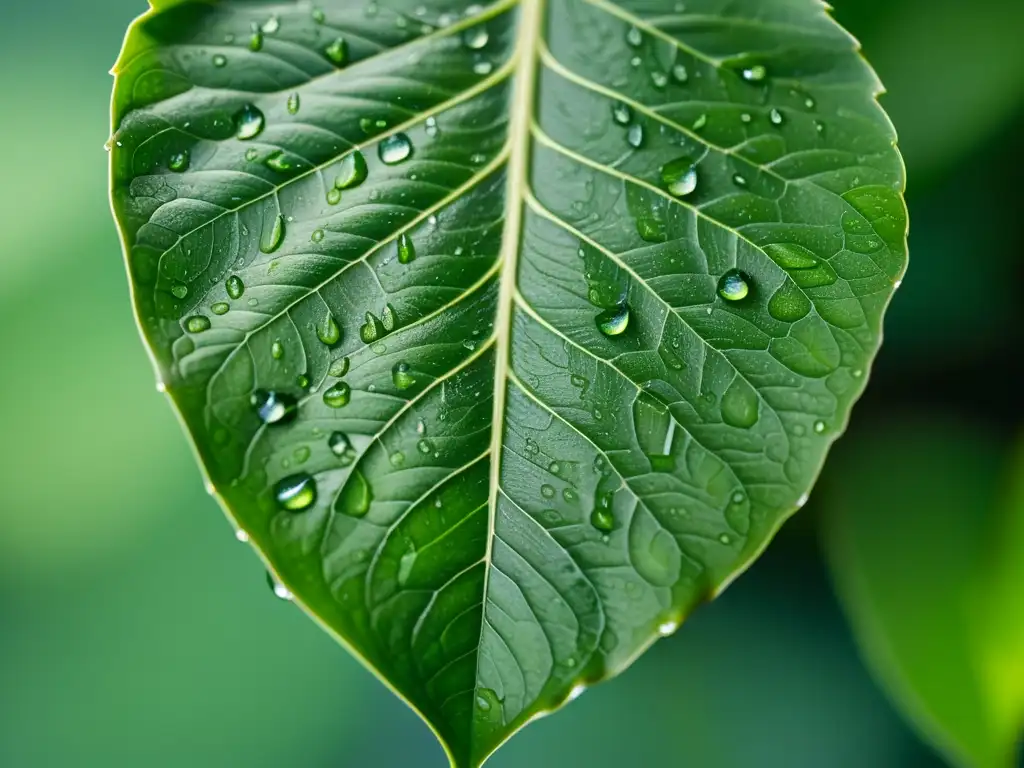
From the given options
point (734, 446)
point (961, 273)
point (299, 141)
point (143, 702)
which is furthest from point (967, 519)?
point (143, 702)

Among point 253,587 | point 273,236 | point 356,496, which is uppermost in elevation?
point 273,236

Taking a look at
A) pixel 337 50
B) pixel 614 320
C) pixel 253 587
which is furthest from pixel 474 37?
pixel 253 587

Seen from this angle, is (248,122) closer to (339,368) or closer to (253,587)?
(339,368)

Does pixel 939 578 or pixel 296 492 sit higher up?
pixel 296 492

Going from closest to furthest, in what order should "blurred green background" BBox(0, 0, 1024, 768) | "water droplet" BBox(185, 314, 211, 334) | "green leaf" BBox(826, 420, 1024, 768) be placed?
"water droplet" BBox(185, 314, 211, 334)
"green leaf" BBox(826, 420, 1024, 768)
"blurred green background" BBox(0, 0, 1024, 768)

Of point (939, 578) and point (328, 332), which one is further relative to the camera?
point (939, 578)

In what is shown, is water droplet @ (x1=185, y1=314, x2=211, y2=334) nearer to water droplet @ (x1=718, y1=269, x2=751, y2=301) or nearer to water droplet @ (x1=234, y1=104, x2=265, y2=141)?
water droplet @ (x1=234, y1=104, x2=265, y2=141)

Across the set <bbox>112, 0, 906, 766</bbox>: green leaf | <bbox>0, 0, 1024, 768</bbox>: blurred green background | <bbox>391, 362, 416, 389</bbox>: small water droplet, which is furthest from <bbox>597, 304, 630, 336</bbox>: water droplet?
<bbox>0, 0, 1024, 768</bbox>: blurred green background
